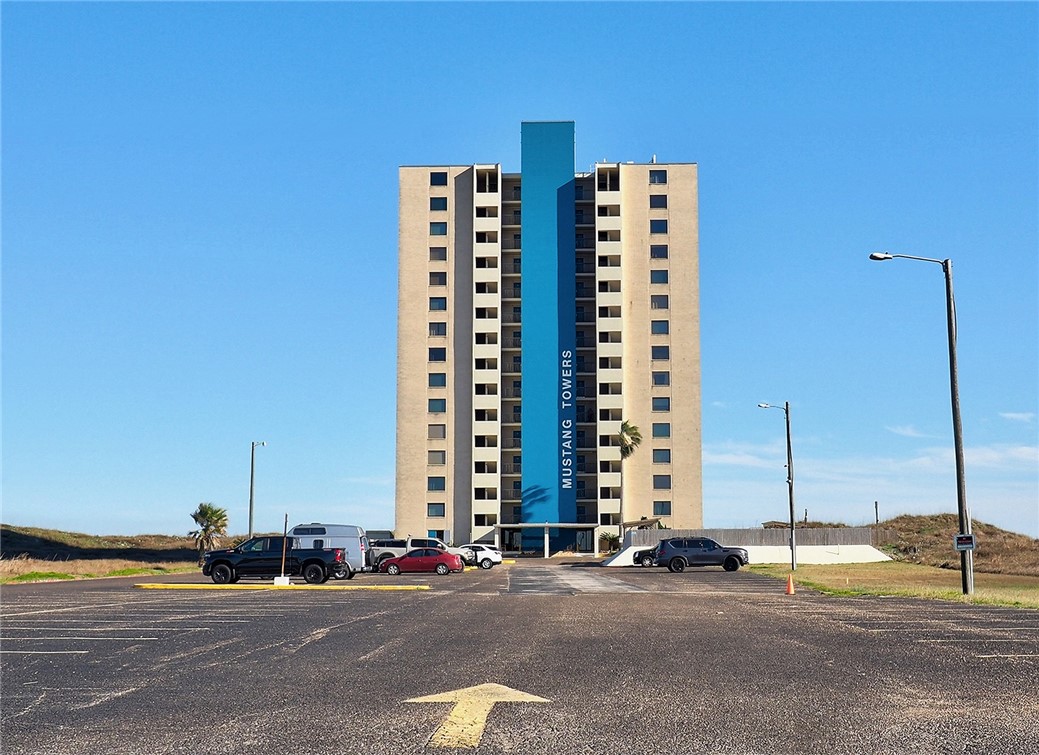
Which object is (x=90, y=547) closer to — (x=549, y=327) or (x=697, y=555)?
(x=549, y=327)

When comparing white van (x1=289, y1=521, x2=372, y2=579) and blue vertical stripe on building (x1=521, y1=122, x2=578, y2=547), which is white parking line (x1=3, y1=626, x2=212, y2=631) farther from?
blue vertical stripe on building (x1=521, y1=122, x2=578, y2=547)

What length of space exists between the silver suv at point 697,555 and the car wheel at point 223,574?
23.9 metres

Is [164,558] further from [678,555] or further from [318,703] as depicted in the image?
[318,703]

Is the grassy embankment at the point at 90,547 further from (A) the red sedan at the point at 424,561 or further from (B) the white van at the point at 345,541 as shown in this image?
(B) the white van at the point at 345,541

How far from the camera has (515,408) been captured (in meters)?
101

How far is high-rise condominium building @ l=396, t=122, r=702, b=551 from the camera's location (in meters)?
97.1

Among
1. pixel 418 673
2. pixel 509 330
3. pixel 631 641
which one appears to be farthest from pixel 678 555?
pixel 509 330

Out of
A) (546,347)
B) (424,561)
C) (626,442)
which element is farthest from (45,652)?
(546,347)

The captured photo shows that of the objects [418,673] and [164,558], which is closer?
[418,673]

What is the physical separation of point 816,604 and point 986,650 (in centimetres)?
1096

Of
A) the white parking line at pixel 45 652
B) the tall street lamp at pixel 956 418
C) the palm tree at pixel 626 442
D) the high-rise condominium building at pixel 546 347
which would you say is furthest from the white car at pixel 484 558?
the white parking line at pixel 45 652

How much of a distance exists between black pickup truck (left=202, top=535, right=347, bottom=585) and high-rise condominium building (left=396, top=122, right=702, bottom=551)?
58418 mm

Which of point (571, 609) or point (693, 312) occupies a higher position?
point (693, 312)

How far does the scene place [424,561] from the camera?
1997 inches
